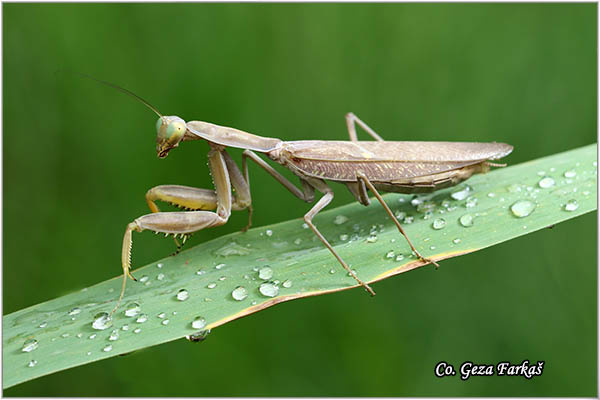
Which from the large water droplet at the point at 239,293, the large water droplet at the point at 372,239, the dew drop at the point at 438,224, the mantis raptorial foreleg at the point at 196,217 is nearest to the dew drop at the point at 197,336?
the large water droplet at the point at 239,293

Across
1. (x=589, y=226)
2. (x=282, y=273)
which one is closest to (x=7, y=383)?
(x=282, y=273)

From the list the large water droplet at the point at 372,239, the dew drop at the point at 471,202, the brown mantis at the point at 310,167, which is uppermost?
the brown mantis at the point at 310,167

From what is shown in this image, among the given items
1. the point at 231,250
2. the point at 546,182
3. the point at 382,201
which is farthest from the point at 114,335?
the point at 546,182

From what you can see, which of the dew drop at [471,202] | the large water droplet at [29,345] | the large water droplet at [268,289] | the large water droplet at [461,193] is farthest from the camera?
the large water droplet at [461,193]

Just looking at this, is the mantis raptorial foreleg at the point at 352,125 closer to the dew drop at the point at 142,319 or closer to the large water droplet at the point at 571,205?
the large water droplet at the point at 571,205

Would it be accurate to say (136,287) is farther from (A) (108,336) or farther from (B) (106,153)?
(B) (106,153)

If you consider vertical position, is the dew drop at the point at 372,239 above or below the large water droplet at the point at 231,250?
below
